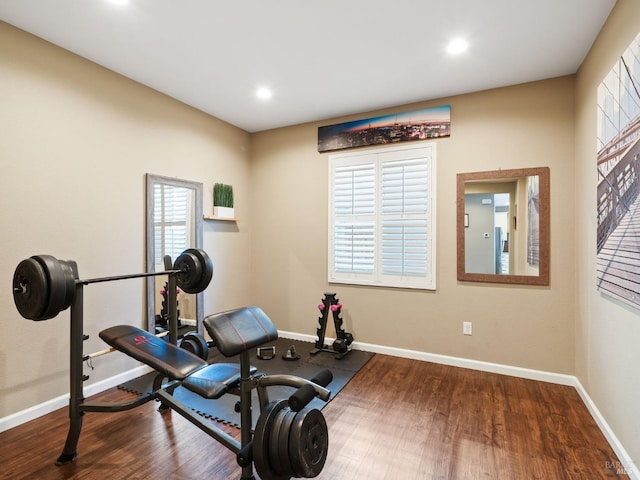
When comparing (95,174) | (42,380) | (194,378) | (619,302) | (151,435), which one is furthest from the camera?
(95,174)

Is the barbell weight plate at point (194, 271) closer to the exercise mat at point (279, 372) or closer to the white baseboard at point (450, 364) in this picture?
the exercise mat at point (279, 372)

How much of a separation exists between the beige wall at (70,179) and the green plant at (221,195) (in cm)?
42

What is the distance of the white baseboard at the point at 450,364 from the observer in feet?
6.16

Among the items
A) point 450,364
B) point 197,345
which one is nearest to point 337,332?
point 450,364

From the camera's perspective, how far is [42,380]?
235 centimetres

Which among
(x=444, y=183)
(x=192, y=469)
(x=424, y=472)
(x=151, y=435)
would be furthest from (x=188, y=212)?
(x=424, y=472)

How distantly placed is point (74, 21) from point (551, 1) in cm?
299

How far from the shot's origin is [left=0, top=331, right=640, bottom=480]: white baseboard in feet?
6.16

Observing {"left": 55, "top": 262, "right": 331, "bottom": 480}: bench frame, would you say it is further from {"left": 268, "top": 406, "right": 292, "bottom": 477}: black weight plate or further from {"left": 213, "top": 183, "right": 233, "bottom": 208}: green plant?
{"left": 213, "top": 183, "right": 233, "bottom": 208}: green plant

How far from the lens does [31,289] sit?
5.68 ft

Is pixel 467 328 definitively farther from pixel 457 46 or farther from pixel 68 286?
pixel 68 286

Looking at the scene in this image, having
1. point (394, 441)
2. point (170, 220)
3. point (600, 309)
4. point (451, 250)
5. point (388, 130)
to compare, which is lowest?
point (394, 441)

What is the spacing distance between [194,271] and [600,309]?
2.85 metres

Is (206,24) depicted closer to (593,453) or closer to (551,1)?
(551,1)
